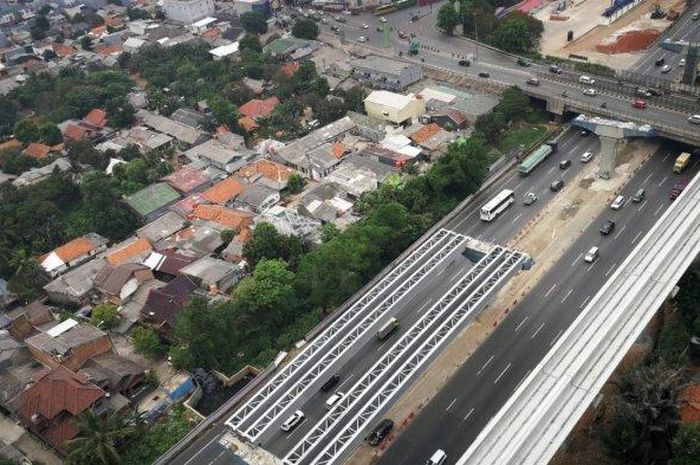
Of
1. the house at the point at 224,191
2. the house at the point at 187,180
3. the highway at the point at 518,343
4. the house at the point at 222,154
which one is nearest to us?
the highway at the point at 518,343

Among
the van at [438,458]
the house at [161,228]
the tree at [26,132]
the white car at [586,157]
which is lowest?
the white car at [586,157]

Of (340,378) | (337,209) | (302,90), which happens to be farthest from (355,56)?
(340,378)

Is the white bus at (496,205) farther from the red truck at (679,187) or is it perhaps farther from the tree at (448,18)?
the tree at (448,18)

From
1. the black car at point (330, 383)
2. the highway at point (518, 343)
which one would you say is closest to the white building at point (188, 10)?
the highway at point (518, 343)

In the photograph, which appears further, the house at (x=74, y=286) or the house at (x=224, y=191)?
the house at (x=224, y=191)

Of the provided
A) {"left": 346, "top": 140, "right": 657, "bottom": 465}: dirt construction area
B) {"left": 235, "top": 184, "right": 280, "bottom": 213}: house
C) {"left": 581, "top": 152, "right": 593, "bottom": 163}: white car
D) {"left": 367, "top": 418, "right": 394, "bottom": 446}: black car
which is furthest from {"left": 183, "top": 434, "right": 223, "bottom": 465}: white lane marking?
{"left": 581, "top": 152, "right": 593, "bottom": 163}: white car
